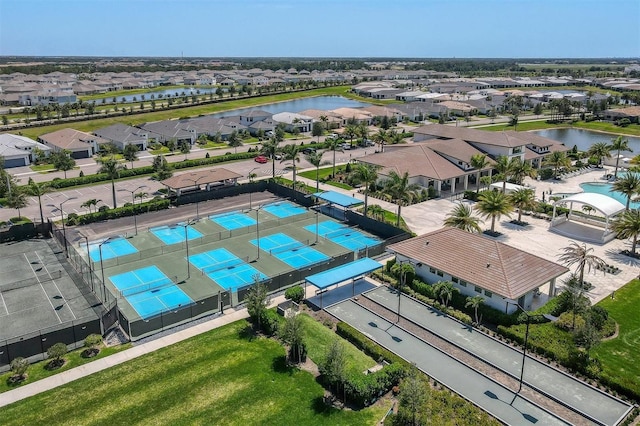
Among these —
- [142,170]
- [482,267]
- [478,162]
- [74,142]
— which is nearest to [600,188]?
[478,162]

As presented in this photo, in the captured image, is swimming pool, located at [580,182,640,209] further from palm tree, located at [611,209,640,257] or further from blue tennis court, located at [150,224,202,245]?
blue tennis court, located at [150,224,202,245]

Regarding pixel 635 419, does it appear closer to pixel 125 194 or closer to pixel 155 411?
pixel 155 411

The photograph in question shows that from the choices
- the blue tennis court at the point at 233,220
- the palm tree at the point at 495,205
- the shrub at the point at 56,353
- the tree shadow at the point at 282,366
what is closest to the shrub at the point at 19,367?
the shrub at the point at 56,353

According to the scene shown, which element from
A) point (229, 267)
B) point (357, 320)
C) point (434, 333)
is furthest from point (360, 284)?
point (229, 267)

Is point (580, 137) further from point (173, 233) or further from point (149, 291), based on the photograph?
point (149, 291)

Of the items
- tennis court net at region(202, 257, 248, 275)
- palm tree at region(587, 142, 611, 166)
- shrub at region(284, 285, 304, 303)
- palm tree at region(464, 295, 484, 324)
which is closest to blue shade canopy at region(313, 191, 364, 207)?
tennis court net at region(202, 257, 248, 275)
